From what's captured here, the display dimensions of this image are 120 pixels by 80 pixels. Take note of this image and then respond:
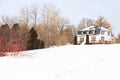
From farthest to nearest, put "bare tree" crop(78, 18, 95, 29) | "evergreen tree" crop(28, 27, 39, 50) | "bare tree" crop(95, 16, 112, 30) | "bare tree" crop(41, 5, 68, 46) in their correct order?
"bare tree" crop(78, 18, 95, 29) < "bare tree" crop(95, 16, 112, 30) < "bare tree" crop(41, 5, 68, 46) < "evergreen tree" crop(28, 27, 39, 50)

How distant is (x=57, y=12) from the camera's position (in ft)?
137

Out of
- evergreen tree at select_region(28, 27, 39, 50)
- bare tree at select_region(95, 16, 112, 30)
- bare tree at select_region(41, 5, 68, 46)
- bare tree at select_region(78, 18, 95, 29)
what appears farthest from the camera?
bare tree at select_region(78, 18, 95, 29)

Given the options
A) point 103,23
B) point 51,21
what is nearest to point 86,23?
point 103,23

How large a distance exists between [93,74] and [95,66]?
0.77 meters

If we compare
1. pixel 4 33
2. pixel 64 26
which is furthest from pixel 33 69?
pixel 64 26

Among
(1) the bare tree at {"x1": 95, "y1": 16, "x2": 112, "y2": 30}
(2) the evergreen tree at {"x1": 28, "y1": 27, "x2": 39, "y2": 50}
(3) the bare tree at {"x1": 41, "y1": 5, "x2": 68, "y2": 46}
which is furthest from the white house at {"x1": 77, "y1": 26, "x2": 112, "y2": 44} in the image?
(2) the evergreen tree at {"x1": 28, "y1": 27, "x2": 39, "y2": 50}

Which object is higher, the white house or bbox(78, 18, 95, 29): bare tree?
bbox(78, 18, 95, 29): bare tree

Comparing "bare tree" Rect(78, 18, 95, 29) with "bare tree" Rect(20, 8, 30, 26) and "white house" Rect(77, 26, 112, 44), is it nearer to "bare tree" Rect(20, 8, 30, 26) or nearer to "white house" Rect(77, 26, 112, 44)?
"white house" Rect(77, 26, 112, 44)

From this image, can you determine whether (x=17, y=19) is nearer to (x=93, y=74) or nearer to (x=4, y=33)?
(x=4, y=33)

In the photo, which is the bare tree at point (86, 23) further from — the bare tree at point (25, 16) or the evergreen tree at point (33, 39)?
the evergreen tree at point (33, 39)

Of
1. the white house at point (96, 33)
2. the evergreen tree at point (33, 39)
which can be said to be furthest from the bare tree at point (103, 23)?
the evergreen tree at point (33, 39)

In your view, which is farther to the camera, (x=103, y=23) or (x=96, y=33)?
(x=103, y=23)

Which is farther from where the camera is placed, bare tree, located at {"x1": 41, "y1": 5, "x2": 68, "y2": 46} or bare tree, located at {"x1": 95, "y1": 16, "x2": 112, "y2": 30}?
bare tree, located at {"x1": 95, "y1": 16, "x2": 112, "y2": 30}

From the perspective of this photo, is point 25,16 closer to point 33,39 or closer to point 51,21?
point 51,21
